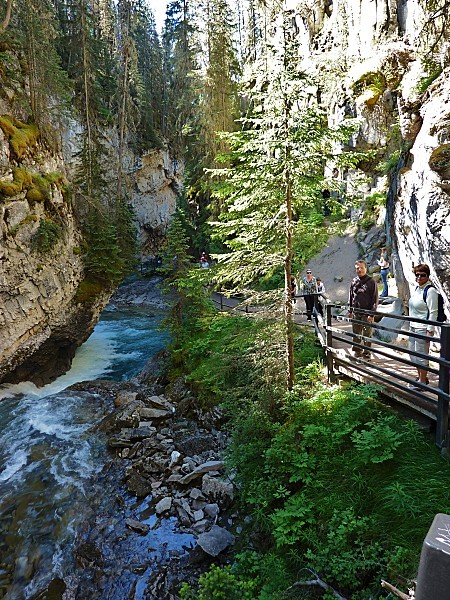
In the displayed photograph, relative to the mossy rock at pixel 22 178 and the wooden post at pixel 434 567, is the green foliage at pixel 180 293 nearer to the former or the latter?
the mossy rock at pixel 22 178

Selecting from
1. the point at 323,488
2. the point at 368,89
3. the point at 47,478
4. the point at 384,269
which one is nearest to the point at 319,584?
the point at 323,488

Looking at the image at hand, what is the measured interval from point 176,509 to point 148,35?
147 feet

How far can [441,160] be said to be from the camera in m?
5.75

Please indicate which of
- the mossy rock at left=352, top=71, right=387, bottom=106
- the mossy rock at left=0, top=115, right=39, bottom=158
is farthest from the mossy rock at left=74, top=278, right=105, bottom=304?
the mossy rock at left=352, top=71, right=387, bottom=106

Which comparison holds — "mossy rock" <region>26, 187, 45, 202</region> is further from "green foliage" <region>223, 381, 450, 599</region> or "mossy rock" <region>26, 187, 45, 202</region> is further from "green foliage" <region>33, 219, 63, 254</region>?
"green foliage" <region>223, 381, 450, 599</region>

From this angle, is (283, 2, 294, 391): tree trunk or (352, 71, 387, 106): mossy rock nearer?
(283, 2, 294, 391): tree trunk

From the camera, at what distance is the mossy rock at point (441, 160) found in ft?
18.5

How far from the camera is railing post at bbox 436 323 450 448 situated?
378 centimetres

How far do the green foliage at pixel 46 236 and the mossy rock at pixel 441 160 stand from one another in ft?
35.0

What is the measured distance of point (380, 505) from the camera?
375 cm

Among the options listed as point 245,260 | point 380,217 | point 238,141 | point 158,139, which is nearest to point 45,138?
point 238,141

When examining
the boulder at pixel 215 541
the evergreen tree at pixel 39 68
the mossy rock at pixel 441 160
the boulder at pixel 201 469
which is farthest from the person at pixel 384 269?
the evergreen tree at pixel 39 68

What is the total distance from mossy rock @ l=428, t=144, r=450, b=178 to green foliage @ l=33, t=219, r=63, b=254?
10680mm

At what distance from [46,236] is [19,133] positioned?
3231 mm
